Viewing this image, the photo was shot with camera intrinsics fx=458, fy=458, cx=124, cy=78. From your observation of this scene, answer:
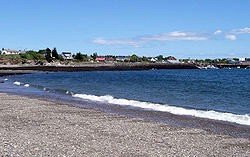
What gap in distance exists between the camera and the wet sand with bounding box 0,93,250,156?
525 inches

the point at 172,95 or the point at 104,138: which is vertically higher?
the point at 104,138

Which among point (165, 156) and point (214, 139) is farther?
point (214, 139)

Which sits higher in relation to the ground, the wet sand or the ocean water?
the wet sand

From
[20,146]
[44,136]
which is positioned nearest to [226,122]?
[44,136]

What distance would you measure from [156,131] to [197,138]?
201 cm

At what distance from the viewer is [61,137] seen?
15.8 m

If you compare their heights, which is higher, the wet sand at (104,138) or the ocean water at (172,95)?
the wet sand at (104,138)

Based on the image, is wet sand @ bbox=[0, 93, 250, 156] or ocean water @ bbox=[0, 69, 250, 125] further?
ocean water @ bbox=[0, 69, 250, 125]

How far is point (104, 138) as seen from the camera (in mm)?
15867

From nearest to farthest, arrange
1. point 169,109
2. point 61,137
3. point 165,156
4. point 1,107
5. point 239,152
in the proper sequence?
point 165,156
point 239,152
point 61,137
point 1,107
point 169,109

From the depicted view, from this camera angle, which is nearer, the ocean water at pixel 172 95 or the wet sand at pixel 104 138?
the wet sand at pixel 104 138

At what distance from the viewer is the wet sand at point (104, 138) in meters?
13.3

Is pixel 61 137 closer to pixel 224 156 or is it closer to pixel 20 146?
pixel 20 146

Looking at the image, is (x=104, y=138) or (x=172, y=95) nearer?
(x=104, y=138)
